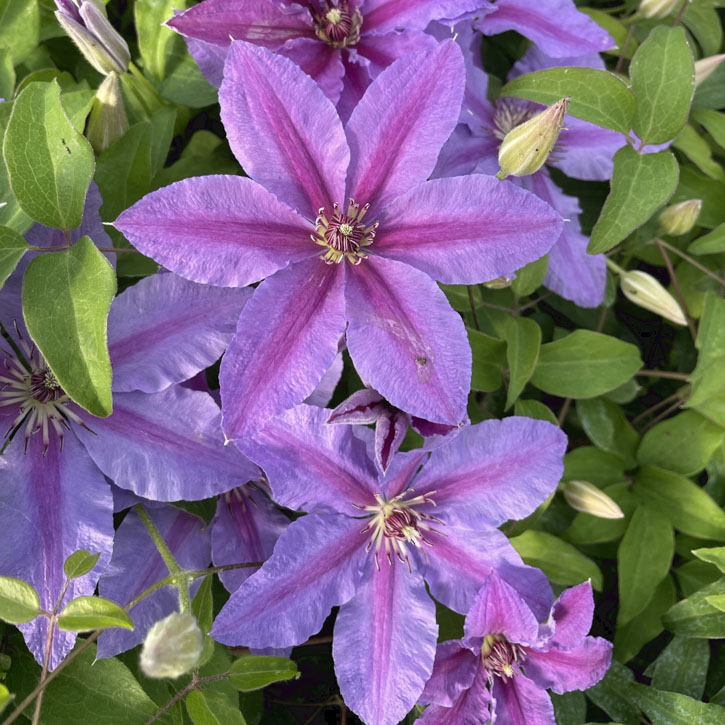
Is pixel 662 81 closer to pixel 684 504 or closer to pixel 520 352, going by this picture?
pixel 520 352

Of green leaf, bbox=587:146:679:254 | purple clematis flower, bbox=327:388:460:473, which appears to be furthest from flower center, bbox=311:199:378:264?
green leaf, bbox=587:146:679:254

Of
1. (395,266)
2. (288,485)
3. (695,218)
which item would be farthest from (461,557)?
(695,218)

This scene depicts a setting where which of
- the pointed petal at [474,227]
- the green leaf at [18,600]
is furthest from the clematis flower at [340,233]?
the green leaf at [18,600]

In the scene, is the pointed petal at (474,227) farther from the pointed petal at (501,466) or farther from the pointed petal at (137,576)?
the pointed petal at (137,576)

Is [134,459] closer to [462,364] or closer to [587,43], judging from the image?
[462,364]

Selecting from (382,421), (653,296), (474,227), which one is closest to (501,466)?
(382,421)

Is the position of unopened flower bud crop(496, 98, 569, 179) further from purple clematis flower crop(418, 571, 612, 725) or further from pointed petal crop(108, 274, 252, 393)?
purple clematis flower crop(418, 571, 612, 725)
